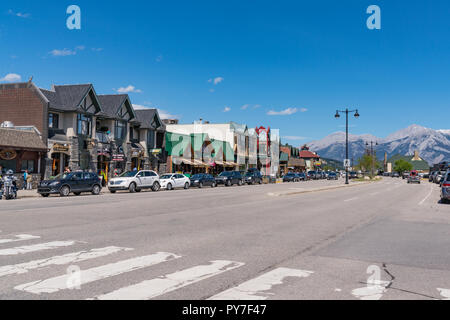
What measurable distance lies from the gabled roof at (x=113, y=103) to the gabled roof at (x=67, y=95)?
99.6 inches

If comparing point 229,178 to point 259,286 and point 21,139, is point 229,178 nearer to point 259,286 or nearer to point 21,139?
point 21,139

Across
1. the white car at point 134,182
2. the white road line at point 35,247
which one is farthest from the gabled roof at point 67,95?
the white road line at point 35,247

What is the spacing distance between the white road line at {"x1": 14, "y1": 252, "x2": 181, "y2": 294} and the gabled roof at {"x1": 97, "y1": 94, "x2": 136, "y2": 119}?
3643 cm

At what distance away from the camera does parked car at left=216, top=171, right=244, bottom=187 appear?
47.6 metres

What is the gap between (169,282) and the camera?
18.9 ft

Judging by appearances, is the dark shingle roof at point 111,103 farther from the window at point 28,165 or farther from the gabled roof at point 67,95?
the window at point 28,165

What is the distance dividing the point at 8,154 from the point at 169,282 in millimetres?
30593

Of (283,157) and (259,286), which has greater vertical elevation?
(283,157)

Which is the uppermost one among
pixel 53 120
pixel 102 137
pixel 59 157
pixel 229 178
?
pixel 53 120

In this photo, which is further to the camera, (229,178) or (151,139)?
(151,139)

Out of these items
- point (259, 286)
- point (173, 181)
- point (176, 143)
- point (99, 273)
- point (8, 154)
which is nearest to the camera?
point (259, 286)

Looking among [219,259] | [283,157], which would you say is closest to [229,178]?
[219,259]

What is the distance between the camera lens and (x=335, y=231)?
37.5 feet

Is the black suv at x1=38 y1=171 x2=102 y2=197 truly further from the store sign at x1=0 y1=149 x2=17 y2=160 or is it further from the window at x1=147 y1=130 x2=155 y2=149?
the window at x1=147 y1=130 x2=155 y2=149
